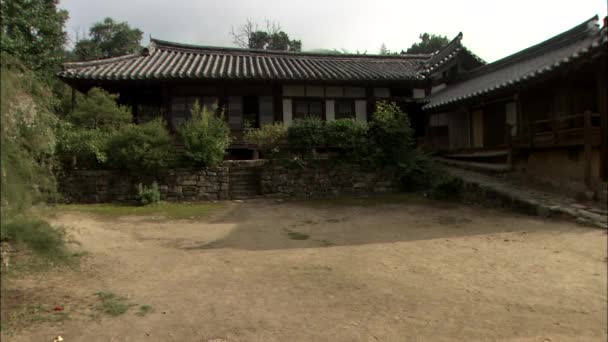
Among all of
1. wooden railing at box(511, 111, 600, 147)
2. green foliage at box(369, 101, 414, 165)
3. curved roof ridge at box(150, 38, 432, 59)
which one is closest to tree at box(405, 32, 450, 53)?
curved roof ridge at box(150, 38, 432, 59)

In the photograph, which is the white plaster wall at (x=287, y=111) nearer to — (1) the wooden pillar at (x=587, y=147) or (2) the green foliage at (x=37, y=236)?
(2) the green foliage at (x=37, y=236)

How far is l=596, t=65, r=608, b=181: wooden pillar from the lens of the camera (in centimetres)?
185

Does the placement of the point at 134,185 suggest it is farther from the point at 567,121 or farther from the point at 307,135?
the point at 567,121

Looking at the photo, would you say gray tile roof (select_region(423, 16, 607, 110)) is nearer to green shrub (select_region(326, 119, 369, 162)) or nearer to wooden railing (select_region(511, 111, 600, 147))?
green shrub (select_region(326, 119, 369, 162))

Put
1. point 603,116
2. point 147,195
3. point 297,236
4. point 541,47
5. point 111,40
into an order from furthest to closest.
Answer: point 111,40, point 541,47, point 147,195, point 297,236, point 603,116

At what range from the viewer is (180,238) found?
806 cm

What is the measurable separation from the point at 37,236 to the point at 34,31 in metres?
16.5

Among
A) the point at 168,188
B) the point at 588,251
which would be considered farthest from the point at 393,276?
the point at 168,188

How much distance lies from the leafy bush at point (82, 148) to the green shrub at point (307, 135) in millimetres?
6410

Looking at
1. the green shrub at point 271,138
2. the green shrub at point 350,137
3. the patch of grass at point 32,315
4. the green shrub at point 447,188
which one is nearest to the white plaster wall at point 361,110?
the green shrub at point 350,137

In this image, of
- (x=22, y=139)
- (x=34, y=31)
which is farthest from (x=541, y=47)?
(x=34, y=31)

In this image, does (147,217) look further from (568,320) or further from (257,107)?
(568,320)

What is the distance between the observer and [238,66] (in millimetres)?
17594

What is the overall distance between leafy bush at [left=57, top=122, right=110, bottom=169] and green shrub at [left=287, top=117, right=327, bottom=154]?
6410mm
